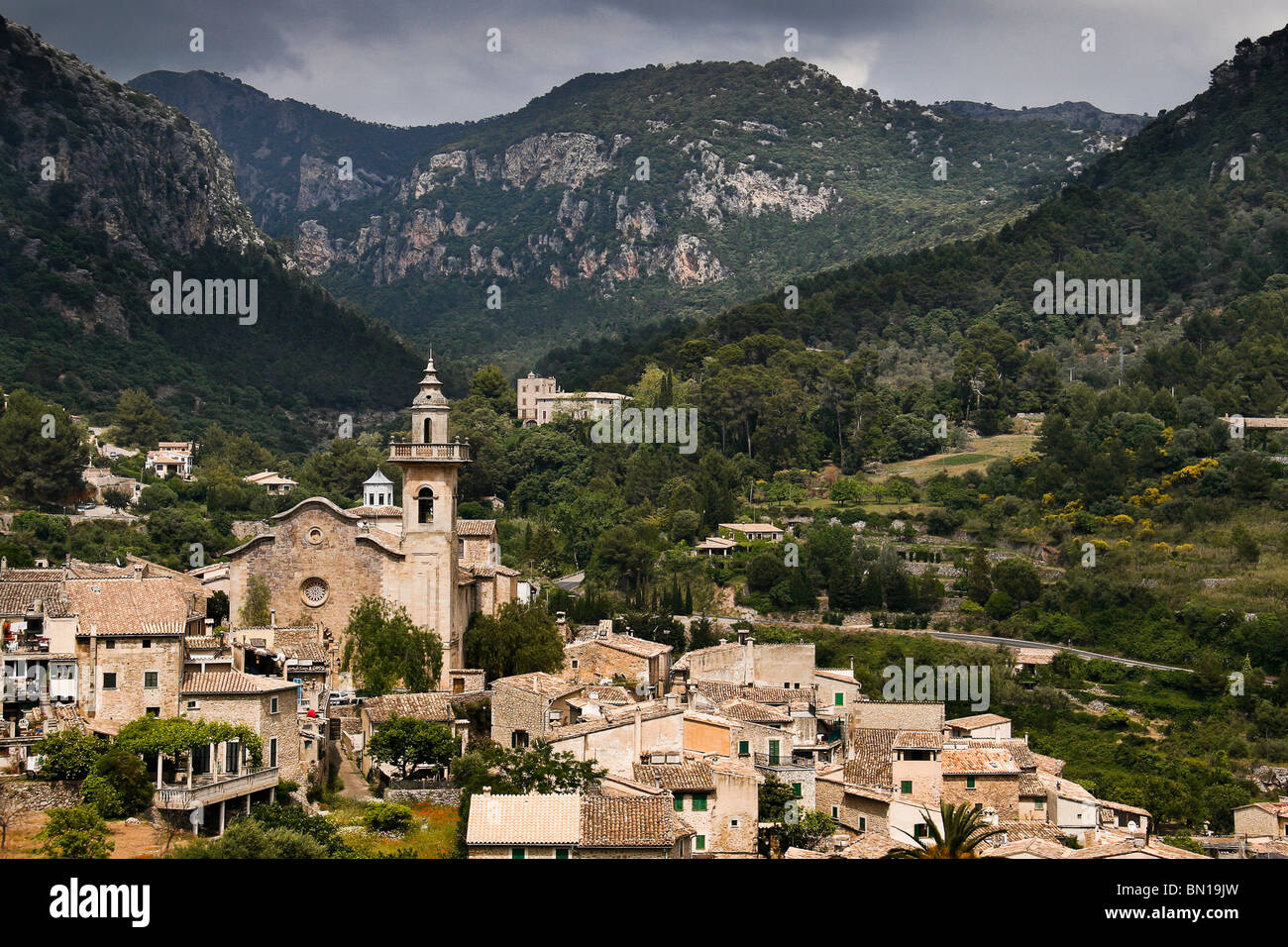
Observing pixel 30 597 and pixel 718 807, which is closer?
pixel 718 807

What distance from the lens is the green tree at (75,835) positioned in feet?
70.4

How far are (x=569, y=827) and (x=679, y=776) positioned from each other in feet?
16.1

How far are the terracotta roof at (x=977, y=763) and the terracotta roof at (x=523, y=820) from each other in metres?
10.1

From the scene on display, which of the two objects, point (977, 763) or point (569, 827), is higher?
point (569, 827)

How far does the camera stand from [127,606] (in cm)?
2830

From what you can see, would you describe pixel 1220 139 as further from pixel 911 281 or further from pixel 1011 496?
pixel 1011 496

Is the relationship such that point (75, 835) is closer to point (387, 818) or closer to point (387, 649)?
point (387, 818)

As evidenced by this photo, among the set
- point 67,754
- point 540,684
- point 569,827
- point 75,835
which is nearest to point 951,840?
point 569,827

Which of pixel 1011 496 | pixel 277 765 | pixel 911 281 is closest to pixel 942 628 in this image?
pixel 1011 496

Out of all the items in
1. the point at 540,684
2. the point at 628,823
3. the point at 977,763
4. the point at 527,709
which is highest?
the point at 540,684

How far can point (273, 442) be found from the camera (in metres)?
103

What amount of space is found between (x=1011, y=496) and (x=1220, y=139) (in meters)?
61.6
